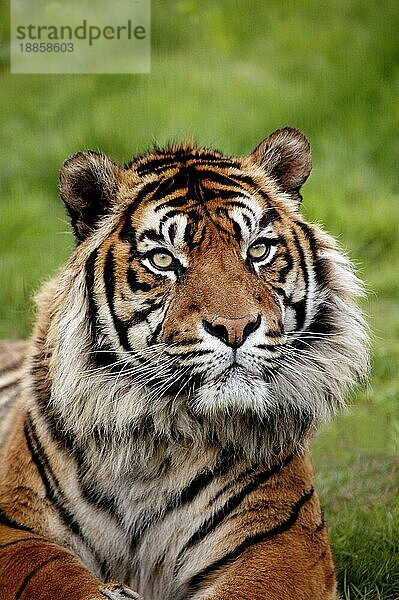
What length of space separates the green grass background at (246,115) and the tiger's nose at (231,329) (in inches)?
59.3

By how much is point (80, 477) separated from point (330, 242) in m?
0.68

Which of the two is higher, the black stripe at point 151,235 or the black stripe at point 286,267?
the black stripe at point 151,235

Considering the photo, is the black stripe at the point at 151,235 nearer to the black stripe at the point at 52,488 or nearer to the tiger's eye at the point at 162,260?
the tiger's eye at the point at 162,260

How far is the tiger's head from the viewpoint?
1833 millimetres

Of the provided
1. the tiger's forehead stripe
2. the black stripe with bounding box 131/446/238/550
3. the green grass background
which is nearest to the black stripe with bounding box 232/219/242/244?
the tiger's forehead stripe

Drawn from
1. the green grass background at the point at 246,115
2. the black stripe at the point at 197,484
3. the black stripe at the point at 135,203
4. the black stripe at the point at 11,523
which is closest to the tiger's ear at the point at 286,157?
the black stripe at the point at 135,203

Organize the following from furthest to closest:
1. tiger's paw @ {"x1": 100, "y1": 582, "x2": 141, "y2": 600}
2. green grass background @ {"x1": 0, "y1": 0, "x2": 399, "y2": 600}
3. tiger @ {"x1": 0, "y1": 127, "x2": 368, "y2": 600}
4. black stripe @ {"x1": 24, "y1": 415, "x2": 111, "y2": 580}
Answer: green grass background @ {"x1": 0, "y1": 0, "x2": 399, "y2": 600}
black stripe @ {"x1": 24, "y1": 415, "x2": 111, "y2": 580}
tiger @ {"x1": 0, "y1": 127, "x2": 368, "y2": 600}
tiger's paw @ {"x1": 100, "y1": 582, "x2": 141, "y2": 600}

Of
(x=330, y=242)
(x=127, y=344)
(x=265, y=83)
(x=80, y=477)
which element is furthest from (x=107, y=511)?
(x=265, y=83)

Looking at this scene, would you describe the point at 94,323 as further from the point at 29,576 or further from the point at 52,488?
the point at 29,576

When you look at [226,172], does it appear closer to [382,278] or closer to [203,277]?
[203,277]

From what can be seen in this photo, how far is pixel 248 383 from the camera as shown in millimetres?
1806

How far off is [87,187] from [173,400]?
17.2 inches

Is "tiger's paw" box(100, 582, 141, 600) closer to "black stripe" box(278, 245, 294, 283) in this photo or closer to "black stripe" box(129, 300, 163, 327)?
"black stripe" box(129, 300, 163, 327)

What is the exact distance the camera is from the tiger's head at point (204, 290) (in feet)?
6.01
